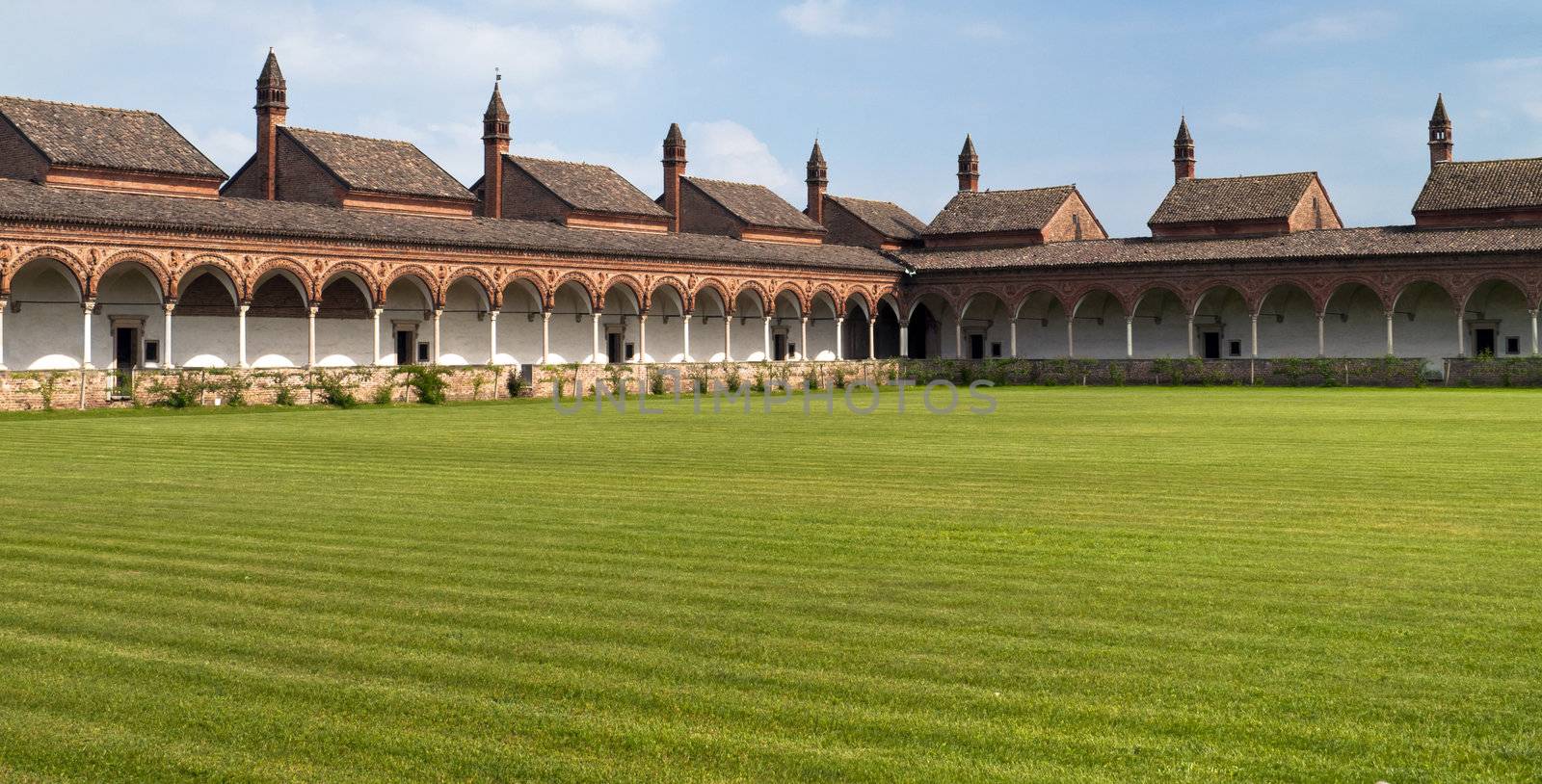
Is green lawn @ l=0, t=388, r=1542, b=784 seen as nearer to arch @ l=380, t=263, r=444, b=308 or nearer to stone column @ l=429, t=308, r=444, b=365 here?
arch @ l=380, t=263, r=444, b=308

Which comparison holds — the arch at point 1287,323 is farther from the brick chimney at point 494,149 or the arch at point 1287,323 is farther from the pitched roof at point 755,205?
the brick chimney at point 494,149

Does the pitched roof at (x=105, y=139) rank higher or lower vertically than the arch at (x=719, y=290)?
higher

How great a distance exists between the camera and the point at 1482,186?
49031mm

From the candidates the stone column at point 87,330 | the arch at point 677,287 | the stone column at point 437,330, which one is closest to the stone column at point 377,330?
the stone column at point 437,330

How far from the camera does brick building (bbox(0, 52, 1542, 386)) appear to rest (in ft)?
115

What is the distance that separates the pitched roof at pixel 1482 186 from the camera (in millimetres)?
47656

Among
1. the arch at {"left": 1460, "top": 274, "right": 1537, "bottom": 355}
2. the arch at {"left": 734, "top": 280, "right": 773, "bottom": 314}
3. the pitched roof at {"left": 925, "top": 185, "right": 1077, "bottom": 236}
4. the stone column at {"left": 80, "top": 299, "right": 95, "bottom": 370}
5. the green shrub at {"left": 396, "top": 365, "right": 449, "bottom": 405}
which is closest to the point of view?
the stone column at {"left": 80, "top": 299, "right": 95, "bottom": 370}

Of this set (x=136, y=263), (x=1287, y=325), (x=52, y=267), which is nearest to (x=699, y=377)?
(x=136, y=263)

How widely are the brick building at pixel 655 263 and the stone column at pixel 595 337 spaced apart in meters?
0.19

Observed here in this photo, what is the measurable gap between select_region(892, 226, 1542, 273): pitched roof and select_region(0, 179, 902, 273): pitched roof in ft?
13.2

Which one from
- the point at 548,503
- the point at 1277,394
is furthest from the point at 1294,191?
the point at 548,503

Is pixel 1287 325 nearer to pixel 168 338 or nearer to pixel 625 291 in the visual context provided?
pixel 625 291

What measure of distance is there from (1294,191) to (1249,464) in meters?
40.8

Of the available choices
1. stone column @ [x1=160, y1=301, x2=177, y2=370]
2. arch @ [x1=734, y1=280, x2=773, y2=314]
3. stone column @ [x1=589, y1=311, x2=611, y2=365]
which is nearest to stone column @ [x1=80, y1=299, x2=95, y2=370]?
stone column @ [x1=160, y1=301, x2=177, y2=370]
